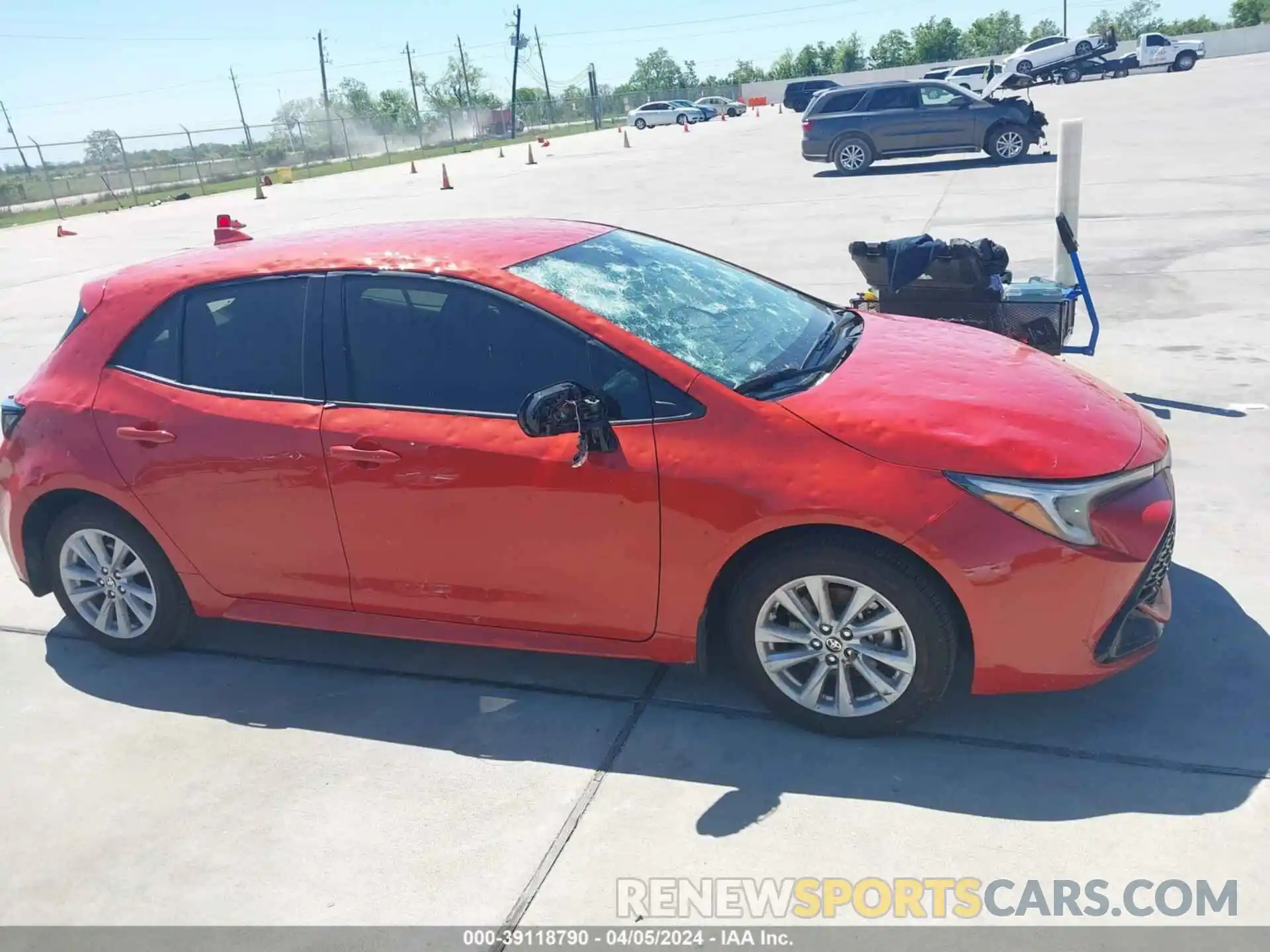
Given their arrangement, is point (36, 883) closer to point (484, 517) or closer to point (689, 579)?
point (484, 517)

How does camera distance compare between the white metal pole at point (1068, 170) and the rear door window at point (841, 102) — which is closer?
the white metal pole at point (1068, 170)

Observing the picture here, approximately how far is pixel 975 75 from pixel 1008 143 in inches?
1334

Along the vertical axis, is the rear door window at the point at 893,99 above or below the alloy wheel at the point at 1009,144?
above

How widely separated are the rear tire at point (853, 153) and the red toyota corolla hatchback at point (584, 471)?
18036 millimetres

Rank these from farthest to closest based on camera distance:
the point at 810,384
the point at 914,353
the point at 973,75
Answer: the point at 973,75 < the point at 914,353 < the point at 810,384

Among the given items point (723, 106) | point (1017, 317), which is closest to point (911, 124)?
A: point (1017, 317)

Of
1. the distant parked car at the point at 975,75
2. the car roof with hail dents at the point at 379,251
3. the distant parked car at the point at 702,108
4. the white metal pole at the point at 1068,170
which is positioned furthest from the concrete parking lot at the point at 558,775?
the distant parked car at the point at 702,108

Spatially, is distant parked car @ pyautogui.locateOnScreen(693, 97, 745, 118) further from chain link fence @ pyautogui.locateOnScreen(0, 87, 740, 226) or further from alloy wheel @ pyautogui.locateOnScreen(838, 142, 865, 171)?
alloy wheel @ pyautogui.locateOnScreen(838, 142, 865, 171)

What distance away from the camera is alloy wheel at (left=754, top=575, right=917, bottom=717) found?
3.38 meters

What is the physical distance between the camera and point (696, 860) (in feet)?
10.2

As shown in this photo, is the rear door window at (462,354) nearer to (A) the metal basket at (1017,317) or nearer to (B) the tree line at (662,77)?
(A) the metal basket at (1017,317)

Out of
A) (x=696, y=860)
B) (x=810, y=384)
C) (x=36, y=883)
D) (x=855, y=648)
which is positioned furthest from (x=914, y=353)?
(x=36, y=883)

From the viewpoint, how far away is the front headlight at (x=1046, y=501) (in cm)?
320
